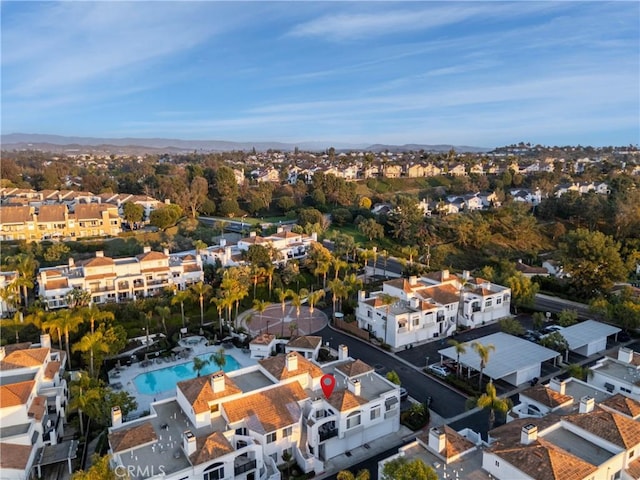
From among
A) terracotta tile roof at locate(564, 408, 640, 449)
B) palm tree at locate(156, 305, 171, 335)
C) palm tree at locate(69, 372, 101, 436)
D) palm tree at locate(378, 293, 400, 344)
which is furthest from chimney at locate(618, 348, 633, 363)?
palm tree at locate(156, 305, 171, 335)

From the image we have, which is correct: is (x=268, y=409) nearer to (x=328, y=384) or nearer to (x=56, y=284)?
(x=328, y=384)

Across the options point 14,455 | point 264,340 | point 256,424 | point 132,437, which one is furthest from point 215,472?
point 264,340

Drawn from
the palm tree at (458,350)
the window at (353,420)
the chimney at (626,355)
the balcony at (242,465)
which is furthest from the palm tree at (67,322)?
the chimney at (626,355)

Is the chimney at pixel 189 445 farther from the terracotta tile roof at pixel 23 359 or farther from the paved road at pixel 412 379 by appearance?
the paved road at pixel 412 379

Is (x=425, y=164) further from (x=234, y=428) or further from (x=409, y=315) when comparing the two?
(x=234, y=428)

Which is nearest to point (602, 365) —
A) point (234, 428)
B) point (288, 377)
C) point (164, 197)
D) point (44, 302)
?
point (288, 377)

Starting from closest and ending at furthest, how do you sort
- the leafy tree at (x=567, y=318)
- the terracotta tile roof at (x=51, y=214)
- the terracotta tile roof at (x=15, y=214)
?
the leafy tree at (x=567, y=318), the terracotta tile roof at (x=15, y=214), the terracotta tile roof at (x=51, y=214)

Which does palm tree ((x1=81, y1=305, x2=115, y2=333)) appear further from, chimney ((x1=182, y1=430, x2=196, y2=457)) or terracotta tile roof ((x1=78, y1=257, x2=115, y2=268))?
chimney ((x1=182, y1=430, x2=196, y2=457))
